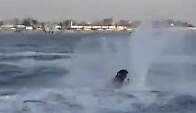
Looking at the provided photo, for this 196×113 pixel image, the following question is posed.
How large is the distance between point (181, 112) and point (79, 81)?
47.3ft

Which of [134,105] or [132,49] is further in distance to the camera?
[132,49]

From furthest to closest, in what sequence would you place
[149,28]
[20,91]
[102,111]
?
[149,28] → [20,91] → [102,111]

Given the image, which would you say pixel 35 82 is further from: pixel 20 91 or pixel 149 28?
pixel 149 28

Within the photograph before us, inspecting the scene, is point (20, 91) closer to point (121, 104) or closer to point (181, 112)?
point (121, 104)

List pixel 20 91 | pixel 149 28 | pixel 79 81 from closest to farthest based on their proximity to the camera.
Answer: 1. pixel 20 91
2. pixel 79 81
3. pixel 149 28

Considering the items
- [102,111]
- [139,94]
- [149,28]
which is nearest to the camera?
[102,111]

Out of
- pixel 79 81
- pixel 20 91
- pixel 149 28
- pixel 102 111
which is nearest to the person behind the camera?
pixel 102 111

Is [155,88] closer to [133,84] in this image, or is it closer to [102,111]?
[133,84]

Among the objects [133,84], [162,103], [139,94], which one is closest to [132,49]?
[133,84]

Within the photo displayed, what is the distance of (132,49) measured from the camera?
53.3 m

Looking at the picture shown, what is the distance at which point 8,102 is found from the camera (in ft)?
85.4

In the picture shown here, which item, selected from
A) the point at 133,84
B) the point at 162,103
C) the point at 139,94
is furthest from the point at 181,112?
the point at 133,84

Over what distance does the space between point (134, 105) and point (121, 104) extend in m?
0.57

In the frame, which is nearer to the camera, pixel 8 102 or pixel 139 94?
pixel 8 102
